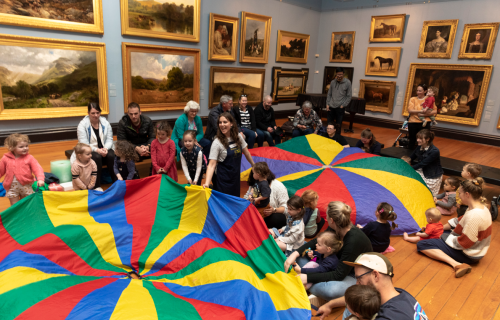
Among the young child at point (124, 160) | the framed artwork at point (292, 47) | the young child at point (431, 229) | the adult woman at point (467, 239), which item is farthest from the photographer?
the framed artwork at point (292, 47)

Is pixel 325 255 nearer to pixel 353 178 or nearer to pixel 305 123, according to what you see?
pixel 353 178

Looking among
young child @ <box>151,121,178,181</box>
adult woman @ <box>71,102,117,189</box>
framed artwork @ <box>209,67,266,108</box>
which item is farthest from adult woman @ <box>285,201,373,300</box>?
framed artwork @ <box>209,67,266,108</box>

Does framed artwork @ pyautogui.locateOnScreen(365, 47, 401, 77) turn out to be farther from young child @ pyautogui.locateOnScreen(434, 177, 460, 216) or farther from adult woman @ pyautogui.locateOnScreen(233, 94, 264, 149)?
young child @ pyautogui.locateOnScreen(434, 177, 460, 216)

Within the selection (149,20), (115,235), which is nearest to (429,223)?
(115,235)

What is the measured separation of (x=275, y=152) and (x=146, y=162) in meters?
2.89

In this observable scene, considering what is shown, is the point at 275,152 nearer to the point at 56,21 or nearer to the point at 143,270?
the point at 143,270

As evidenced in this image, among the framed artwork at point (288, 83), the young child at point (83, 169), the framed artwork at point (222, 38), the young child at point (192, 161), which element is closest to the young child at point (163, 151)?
the young child at point (192, 161)

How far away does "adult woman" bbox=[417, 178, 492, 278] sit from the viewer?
11.9 ft

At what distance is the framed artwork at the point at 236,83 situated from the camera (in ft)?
33.0

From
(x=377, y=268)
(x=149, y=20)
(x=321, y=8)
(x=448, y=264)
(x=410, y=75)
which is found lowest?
(x=448, y=264)

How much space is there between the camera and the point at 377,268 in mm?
2180

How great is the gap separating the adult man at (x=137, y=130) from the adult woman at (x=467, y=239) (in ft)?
15.2

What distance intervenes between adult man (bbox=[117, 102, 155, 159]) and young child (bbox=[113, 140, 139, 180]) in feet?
2.18

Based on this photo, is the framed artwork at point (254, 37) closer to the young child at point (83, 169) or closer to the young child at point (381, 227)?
the young child at point (83, 169)
